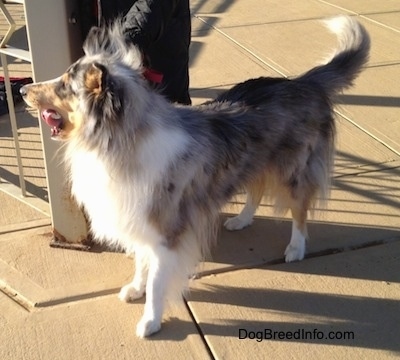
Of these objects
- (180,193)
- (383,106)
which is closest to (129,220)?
(180,193)

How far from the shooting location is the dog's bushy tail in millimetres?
3879

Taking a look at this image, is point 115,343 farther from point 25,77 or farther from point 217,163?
point 25,77

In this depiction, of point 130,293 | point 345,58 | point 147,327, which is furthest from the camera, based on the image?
point 345,58

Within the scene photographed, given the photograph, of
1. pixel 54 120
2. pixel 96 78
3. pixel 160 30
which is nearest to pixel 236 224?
pixel 160 30

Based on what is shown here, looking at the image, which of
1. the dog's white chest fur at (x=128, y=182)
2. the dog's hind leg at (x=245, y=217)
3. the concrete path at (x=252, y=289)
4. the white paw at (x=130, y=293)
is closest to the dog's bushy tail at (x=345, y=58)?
the dog's hind leg at (x=245, y=217)

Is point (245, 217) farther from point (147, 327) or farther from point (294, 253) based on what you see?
point (147, 327)

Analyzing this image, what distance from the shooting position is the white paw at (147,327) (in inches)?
130

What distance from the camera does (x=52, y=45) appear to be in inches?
137

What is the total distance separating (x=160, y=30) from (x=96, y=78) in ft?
2.81

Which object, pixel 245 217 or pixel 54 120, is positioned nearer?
pixel 54 120

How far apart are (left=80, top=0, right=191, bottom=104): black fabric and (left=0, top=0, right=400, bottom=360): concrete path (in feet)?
4.03

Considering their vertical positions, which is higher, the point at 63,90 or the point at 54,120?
the point at 63,90

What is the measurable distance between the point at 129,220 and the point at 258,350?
1071 mm

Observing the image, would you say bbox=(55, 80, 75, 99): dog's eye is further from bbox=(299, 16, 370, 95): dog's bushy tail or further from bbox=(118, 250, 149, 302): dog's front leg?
bbox=(299, 16, 370, 95): dog's bushy tail
